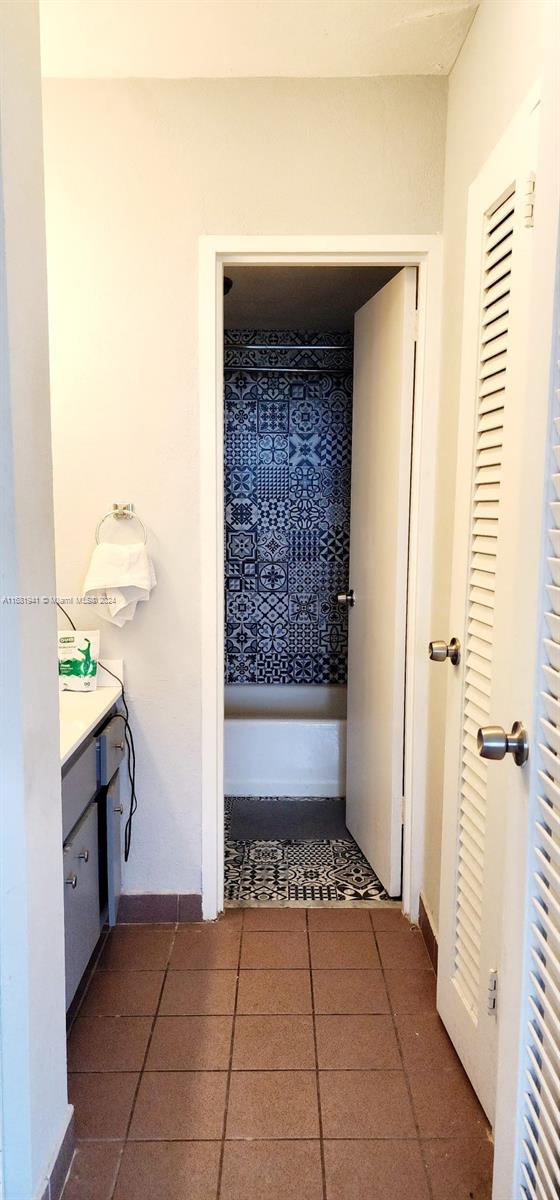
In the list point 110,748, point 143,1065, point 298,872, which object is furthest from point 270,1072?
point 298,872

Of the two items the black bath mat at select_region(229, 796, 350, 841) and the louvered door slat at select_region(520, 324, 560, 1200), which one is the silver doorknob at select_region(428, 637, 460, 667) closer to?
the louvered door slat at select_region(520, 324, 560, 1200)

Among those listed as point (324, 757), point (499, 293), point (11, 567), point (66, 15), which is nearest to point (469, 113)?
point (499, 293)

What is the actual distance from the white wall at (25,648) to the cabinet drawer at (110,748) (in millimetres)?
733

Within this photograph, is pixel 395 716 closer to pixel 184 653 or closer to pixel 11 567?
pixel 184 653

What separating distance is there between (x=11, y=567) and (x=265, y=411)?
126 inches

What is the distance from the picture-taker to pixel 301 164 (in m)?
2.34

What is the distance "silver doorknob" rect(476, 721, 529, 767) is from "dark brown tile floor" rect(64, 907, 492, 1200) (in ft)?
3.31

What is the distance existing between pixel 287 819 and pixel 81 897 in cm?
154

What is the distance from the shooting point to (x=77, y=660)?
Answer: 246 centimetres

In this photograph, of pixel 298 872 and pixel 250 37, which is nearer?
pixel 250 37

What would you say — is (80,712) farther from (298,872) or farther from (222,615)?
(298,872)

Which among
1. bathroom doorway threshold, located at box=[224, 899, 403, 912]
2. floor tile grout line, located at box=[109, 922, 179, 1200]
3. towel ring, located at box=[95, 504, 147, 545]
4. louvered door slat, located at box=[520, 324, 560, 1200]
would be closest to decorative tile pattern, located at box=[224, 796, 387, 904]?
bathroom doorway threshold, located at box=[224, 899, 403, 912]

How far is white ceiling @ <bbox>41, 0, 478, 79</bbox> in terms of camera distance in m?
1.96

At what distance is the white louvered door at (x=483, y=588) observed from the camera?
1.51m
